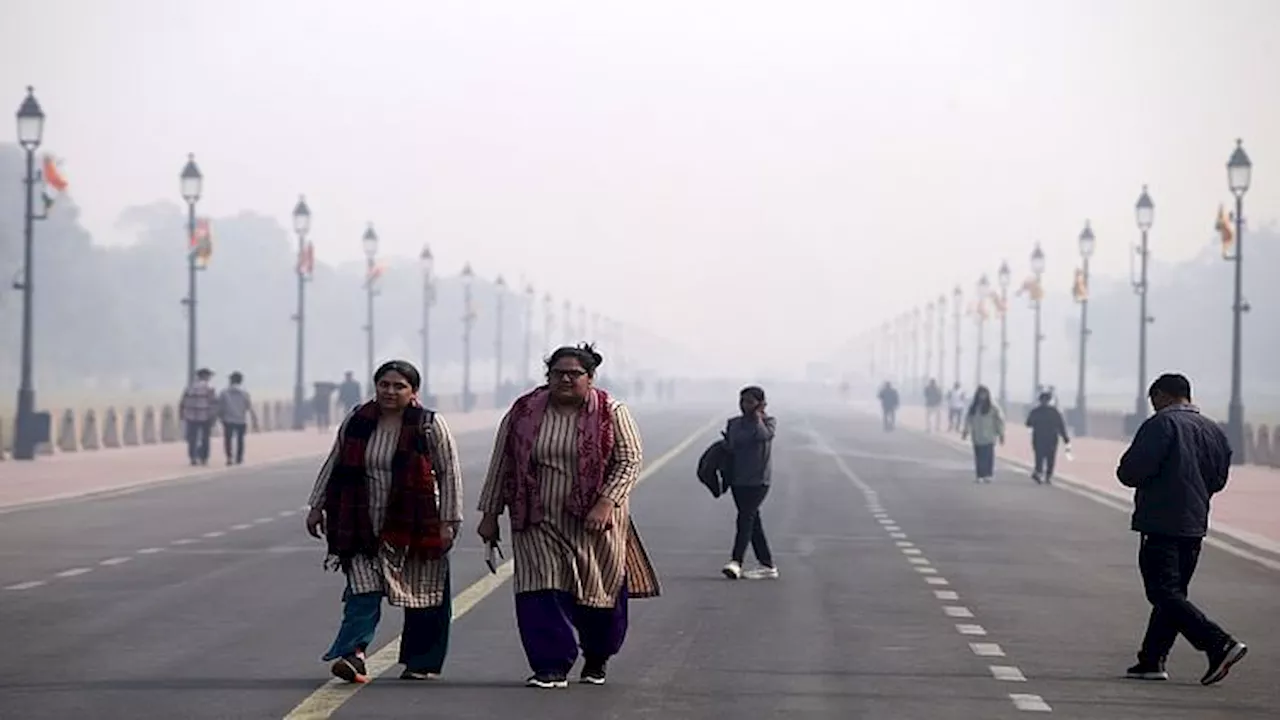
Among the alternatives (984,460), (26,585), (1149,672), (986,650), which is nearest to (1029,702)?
(1149,672)

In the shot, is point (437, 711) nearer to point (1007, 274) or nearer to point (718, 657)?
point (718, 657)

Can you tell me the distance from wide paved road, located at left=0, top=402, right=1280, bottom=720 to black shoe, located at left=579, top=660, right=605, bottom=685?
141 millimetres

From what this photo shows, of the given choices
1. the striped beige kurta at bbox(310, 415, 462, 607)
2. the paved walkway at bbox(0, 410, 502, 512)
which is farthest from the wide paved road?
the paved walkway at bbox(0, 410, 502, 512)

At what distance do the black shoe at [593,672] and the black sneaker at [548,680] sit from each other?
0.57 ft

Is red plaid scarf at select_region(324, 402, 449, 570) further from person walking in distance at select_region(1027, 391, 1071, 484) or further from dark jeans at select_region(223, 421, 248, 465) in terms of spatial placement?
dark jeans at select_region(223, 421, 248, 465)

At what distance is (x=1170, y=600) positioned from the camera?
13711mm

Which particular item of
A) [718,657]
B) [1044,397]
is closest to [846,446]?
[1044,397]

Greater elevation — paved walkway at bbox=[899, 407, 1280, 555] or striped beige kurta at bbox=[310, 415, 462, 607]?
striped beige kurta at bbox=[310, 415, 462, 607]

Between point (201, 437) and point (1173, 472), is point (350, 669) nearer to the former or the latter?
point (1173, 472)

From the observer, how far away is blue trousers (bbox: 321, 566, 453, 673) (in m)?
12.8

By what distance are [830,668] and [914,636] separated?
215 centimetres

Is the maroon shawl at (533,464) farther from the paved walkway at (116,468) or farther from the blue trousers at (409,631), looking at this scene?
the paved walkway at (116,468)

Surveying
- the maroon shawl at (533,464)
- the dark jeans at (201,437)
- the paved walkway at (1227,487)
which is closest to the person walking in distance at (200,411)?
the dark jeans at (201,437)

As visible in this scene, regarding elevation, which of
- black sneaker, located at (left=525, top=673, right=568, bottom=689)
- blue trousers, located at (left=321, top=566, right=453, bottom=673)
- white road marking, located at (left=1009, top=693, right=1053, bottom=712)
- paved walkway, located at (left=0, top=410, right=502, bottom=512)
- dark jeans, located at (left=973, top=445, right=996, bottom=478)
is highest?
blue trousers, located at (left=321, top=566, right=453, bottom=673)
